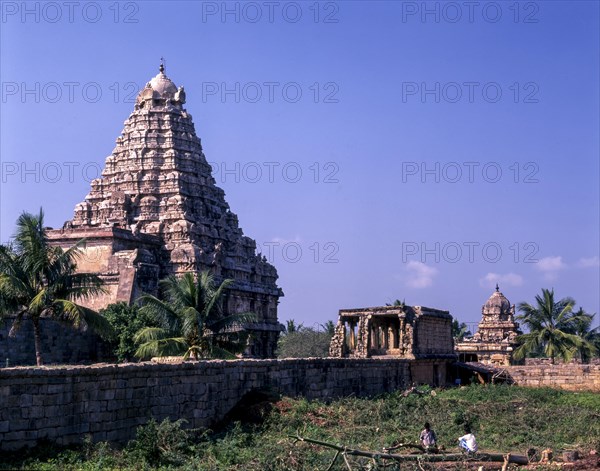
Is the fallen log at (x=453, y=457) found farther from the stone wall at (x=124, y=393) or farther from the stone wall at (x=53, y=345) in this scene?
the stone wall at (x=53, y=345)

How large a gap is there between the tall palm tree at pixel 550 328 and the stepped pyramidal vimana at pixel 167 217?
45.0ft

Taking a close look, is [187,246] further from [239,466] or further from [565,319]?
[239,466]

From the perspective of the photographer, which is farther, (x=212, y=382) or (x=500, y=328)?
(x=500, y=328)

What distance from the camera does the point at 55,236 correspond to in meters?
40.3

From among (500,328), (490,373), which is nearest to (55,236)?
(490,373)

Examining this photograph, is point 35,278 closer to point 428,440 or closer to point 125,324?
point 125,324

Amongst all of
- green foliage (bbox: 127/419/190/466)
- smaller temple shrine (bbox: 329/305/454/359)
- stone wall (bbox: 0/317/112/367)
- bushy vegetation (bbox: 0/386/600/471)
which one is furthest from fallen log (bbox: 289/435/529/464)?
smaller temple shrine (bbox: 329/305/454/359)

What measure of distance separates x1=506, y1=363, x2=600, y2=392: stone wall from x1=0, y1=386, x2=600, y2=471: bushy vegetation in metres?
4.75

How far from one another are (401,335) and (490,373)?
16.7 ft

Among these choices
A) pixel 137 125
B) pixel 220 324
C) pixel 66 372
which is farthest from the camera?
pixel 137 125

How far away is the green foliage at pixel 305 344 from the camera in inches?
2534

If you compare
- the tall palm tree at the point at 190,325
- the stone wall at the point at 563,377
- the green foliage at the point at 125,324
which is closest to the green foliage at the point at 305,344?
the stone wall at the point at 563,377

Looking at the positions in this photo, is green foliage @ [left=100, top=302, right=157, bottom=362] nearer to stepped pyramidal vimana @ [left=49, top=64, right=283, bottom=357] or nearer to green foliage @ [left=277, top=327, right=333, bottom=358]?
stepped pyramidal vimana @ [left=49, top=64, right=283, bottom=357]

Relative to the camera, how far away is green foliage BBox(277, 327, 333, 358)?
211ft
